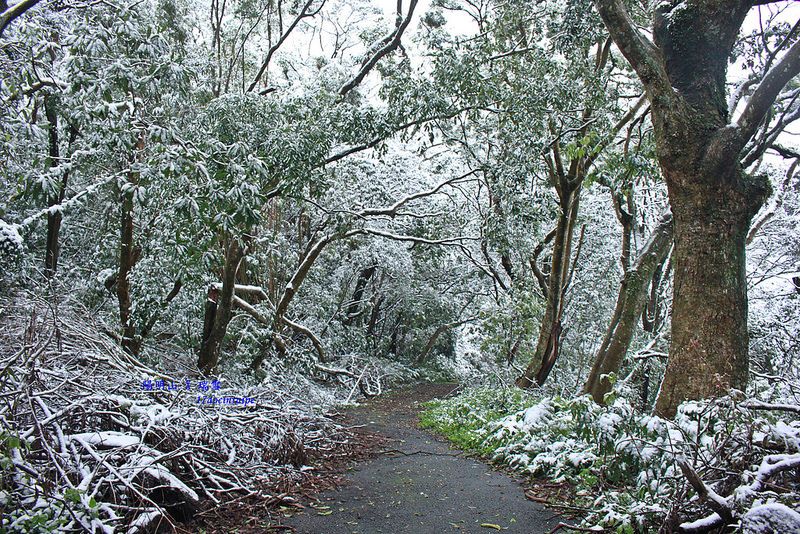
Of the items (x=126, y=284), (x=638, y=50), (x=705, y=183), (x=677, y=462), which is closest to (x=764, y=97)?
(x=705, y=183)

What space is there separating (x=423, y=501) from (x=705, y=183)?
11.3 feet

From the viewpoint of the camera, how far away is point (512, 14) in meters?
9.62

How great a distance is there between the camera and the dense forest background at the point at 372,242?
3.25 m

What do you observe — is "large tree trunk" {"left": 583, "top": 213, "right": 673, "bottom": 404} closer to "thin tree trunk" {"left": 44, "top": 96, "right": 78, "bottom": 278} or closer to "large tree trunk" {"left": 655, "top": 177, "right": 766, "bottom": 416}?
"large tree trunk" {"left": 655, "top": 177, "right": 766, "bottom": 416}

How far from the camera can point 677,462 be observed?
8.59ft

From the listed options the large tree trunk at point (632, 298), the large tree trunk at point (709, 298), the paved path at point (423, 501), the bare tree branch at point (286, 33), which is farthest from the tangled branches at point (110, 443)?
the bare tree branch at point (286, 33)

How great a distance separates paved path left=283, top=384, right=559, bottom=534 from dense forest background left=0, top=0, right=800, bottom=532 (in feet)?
1.66

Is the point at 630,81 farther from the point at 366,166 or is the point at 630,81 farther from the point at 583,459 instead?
the point at 583,459

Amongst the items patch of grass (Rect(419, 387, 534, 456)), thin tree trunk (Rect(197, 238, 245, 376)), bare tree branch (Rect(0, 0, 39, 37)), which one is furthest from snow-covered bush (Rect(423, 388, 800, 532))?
thin tree trunk (Rect(197, 238, 245, 376))

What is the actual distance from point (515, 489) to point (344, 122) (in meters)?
6.86

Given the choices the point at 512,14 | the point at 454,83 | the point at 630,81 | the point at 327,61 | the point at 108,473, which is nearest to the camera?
the point at 108,473

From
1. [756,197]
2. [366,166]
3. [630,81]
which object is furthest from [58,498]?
A: [366,166]

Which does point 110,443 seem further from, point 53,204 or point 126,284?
point 53,204

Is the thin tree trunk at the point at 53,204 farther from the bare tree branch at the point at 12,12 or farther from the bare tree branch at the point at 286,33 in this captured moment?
the bare tree branch at the point at 12,12
